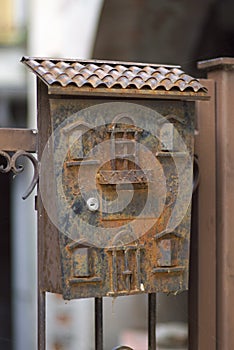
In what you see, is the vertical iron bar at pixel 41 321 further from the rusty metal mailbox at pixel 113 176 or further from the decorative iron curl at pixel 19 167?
the decorative iron curl at pixel 19 167

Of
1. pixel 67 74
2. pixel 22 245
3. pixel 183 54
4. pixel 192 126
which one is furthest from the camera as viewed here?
pixel 22 245

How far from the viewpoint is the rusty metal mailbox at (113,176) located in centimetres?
221

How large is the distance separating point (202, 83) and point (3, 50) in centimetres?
689

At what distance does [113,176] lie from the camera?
226cm

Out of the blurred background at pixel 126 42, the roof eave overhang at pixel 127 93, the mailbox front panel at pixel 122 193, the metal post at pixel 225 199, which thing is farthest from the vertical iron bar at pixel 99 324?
the blurred background at pixel 126 42

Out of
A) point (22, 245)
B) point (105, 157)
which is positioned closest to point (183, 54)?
point (105, 157)

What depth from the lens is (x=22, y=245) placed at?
28.7ft

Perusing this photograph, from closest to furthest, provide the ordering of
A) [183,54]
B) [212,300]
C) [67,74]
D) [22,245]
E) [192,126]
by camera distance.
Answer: [67,74] → [192,126] → [212,300] → [183,54] → [22,245]

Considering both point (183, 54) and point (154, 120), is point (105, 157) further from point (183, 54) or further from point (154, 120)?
point (183, 54)

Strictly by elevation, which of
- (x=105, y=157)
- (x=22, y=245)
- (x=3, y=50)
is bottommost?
(x=22, y=245)

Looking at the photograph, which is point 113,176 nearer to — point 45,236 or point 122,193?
point 122,193

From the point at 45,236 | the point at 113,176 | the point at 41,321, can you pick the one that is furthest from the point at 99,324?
the point at 113,176

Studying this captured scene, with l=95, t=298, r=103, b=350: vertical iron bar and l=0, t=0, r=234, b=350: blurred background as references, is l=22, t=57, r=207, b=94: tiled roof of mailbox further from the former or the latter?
l=0, t=0, r=234, b=350: blurred background

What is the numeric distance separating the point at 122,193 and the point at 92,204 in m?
0.09
